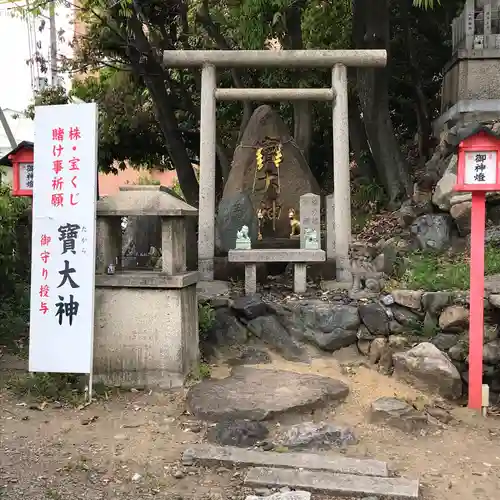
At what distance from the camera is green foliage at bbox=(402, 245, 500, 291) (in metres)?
6.60

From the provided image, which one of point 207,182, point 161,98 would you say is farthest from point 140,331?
point 161,98

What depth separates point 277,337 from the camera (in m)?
6.51

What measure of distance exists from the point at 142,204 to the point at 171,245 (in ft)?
1.55

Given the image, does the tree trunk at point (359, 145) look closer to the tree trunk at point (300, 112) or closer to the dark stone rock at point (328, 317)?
the tree trunk at point (300, 112)

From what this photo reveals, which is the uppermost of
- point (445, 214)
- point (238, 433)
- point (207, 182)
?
point (207, 182)

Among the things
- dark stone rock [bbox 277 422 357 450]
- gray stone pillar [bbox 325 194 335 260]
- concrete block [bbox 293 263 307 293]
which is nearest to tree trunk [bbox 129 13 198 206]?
gray stone pillar [bbox 325 194 335 260]

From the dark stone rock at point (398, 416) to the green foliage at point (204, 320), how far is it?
6.66 ft

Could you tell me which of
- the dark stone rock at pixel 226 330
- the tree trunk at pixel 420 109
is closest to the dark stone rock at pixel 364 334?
the dark stone rock at pixel 226 330

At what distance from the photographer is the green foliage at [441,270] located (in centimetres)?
660

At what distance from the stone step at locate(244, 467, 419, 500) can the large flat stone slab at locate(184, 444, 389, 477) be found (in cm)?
7

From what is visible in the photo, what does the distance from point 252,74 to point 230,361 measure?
27.8 feet

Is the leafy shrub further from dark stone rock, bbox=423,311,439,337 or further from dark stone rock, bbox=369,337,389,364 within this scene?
dark stone rock, bbox=423,311,439,337

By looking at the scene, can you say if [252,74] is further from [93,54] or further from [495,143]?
[495,143]

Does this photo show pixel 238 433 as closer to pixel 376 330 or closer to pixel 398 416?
pixel 398 416
